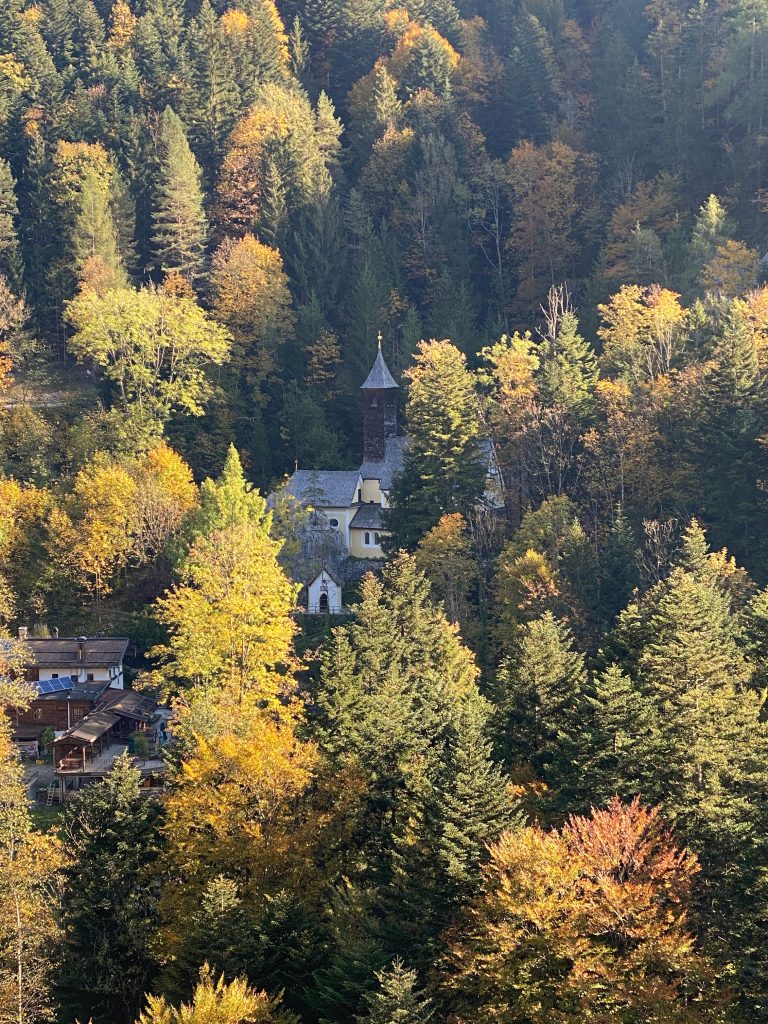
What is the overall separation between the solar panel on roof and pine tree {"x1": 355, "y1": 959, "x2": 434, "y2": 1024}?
30447 mm

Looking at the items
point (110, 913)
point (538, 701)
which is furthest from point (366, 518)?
point (110, 913)

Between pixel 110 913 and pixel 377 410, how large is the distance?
37.0 meters

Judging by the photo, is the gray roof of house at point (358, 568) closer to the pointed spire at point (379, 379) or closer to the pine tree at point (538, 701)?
the pointed spire at point (379, 379)

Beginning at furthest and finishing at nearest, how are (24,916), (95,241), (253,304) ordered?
(95,241)
(253,304)
(24,916)

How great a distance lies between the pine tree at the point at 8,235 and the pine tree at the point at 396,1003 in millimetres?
58944

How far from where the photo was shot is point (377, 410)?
6719 cm

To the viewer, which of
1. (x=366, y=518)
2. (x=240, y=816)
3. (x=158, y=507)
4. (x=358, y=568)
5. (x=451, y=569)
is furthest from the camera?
(x=366, y=518)

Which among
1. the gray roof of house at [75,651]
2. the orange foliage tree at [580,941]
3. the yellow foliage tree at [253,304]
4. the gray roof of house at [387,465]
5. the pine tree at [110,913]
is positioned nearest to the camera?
the orange foliage tree at [580,941]

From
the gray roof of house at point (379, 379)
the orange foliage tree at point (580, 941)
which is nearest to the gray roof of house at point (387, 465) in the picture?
the gray roof of house at point (379, 379)

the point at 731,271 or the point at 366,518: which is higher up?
the point at 731,271

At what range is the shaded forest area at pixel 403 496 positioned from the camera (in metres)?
30.3

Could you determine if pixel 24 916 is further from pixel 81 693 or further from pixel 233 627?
pixel 81 693

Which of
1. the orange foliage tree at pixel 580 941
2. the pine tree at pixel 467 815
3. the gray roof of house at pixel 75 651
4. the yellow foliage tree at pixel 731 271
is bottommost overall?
the orange foliage tree at pixel 580 941

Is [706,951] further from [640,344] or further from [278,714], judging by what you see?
[640,344]
